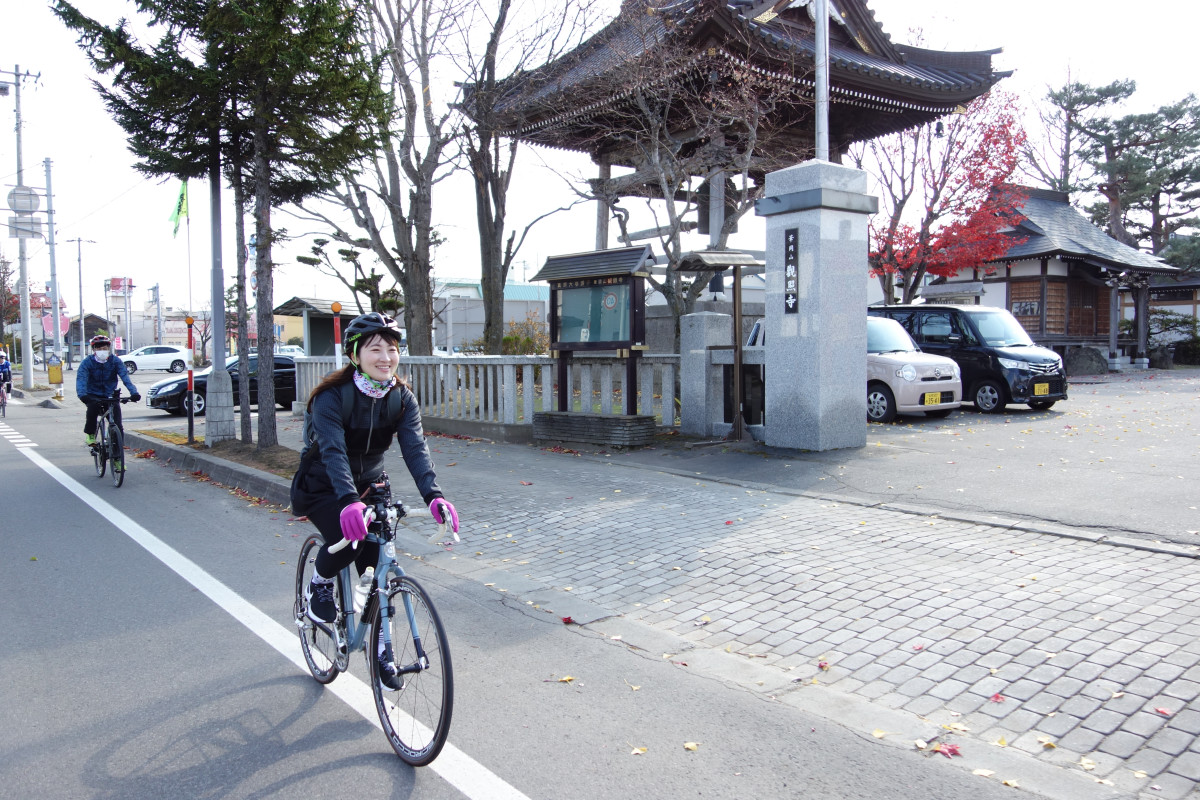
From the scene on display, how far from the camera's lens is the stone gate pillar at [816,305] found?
9.70 meters

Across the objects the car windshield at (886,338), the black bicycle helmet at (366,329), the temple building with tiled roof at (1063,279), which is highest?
the temple building with tiled roof at (1063,279)

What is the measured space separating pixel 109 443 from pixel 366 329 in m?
8.62

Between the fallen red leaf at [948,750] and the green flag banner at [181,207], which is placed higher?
the green flag banner at [181,207]

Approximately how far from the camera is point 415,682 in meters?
3.30

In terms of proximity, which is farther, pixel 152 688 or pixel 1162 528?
pixel 1162 528

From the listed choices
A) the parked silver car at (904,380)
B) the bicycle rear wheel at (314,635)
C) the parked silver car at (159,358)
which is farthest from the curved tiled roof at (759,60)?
the parked silver car at (159,358)

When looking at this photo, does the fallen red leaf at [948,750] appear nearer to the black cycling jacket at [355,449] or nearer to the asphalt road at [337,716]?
the asphalt road at [337,716]

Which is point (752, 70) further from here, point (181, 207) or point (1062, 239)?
point (1062, 239)

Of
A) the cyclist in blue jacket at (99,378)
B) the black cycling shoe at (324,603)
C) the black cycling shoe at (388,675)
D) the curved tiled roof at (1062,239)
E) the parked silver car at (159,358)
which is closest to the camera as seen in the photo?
the black cycling shoe at (388,675)

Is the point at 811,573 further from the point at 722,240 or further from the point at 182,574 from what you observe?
the point at 722,240

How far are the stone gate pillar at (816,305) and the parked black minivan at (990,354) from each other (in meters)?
4.63

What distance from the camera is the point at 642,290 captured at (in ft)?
35.3

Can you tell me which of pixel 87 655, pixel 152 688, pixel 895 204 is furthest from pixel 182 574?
pixel 895 204

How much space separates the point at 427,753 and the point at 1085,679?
292 centimetres
